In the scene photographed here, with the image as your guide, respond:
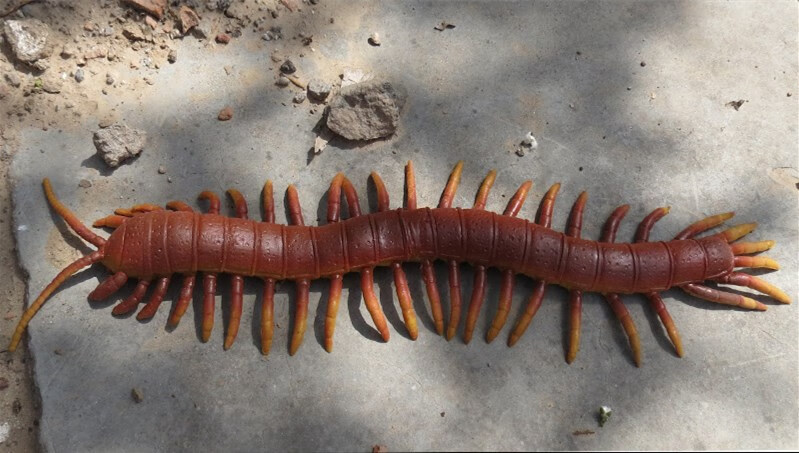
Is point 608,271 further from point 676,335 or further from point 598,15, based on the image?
point 598,15

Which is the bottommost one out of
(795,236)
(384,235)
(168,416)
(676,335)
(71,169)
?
(168,416)

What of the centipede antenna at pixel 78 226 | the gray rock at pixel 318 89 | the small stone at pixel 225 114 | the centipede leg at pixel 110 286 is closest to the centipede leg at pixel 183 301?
the centipede leg at pixel 110 286

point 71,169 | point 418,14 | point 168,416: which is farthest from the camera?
point 418,14

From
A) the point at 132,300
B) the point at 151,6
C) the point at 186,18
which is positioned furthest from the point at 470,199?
the point at 151,6

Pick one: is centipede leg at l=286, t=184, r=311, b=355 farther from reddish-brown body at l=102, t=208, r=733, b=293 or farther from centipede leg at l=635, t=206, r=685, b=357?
centipede leg at l=635, t=206, r=685, b=357

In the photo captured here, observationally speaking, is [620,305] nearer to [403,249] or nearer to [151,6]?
[403,249]

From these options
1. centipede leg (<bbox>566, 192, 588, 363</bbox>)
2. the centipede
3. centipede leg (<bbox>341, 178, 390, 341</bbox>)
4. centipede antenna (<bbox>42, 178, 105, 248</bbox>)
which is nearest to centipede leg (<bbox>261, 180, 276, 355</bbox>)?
the centipede

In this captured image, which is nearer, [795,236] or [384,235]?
[384,235]

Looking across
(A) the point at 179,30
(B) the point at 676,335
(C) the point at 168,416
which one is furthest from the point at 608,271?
(A) the point at 179,30
